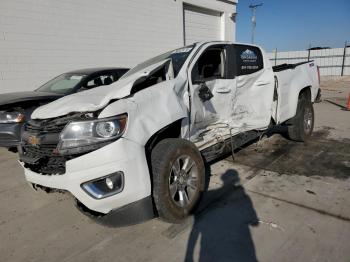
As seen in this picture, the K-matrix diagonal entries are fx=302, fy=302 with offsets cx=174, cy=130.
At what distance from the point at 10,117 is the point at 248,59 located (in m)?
4.21

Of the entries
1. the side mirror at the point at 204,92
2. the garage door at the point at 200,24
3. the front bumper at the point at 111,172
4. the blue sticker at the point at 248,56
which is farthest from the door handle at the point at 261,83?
the garage door at the point at 200,24

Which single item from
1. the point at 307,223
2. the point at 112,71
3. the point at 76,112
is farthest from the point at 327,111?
the point at 76,112

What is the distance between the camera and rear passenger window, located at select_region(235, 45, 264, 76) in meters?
4.60

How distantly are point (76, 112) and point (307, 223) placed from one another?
2.61 meters

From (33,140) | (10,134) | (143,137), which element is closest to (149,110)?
(143,137)

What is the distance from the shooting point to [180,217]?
3139 mm

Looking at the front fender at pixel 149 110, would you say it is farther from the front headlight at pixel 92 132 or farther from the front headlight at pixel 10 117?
the front headlight at pixel 10 117

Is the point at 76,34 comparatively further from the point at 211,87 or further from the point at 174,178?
the point at 174,178

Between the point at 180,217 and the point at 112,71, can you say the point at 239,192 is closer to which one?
the point at 180,217

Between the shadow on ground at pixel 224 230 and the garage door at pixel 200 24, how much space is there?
11.5 metres

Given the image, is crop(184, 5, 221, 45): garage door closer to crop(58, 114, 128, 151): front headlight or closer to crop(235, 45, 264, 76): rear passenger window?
crop(235, 45, 264, 76): rear passenger window

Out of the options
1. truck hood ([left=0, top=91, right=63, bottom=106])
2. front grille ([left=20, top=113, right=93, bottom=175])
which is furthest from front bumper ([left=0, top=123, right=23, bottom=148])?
front grille ([left=20, top=113, right=93, bottom=175])

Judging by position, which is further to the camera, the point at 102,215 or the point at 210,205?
the point at 210,205

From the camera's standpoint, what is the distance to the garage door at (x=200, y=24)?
14.2m
